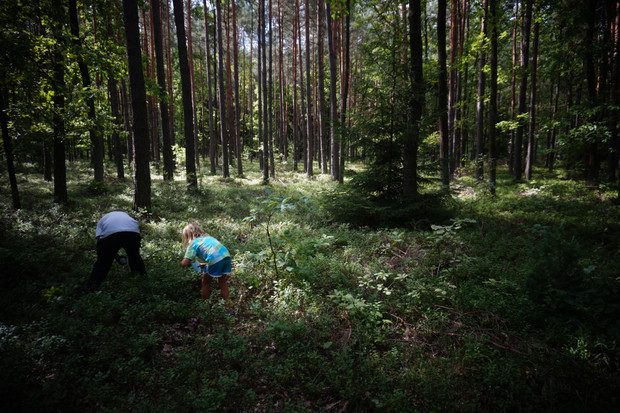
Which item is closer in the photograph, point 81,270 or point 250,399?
point 250,399

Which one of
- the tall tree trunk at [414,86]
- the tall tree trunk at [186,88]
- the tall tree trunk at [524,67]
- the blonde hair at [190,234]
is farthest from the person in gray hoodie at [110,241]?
the tall tree trunk at [524,67]

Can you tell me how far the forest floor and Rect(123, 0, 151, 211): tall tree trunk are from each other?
7.89 ft

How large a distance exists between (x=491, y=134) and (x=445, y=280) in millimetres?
9851

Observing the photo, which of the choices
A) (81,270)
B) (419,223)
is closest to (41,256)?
(81,270)

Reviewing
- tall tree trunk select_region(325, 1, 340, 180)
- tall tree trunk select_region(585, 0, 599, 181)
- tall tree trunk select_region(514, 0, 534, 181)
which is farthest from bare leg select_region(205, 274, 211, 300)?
tall tree trunk select_region(514, 0, 534, 181)

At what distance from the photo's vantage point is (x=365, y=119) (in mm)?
7312

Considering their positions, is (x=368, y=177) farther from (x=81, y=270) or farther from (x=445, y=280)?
(x=81, y=270)

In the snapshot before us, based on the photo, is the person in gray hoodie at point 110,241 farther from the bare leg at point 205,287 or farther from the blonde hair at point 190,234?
the bare leg at point 205,287

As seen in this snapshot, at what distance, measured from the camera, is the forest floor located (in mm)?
2717

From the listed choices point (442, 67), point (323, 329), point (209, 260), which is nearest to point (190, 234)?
point (209, 260)

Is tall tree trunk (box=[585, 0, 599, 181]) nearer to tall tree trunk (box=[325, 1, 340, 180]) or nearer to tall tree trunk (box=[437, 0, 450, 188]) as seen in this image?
tall tree trunk (box=[437, 0, 450, 188])

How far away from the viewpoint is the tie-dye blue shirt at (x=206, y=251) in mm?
4445

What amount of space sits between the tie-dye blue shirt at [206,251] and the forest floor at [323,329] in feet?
2.46

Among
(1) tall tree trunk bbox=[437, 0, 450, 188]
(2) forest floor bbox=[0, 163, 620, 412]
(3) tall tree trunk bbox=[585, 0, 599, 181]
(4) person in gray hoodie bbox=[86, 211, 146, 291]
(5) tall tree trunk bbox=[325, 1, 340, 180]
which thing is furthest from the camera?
(5) tall tree trunk bbox=[325, 1, 340, 180]
